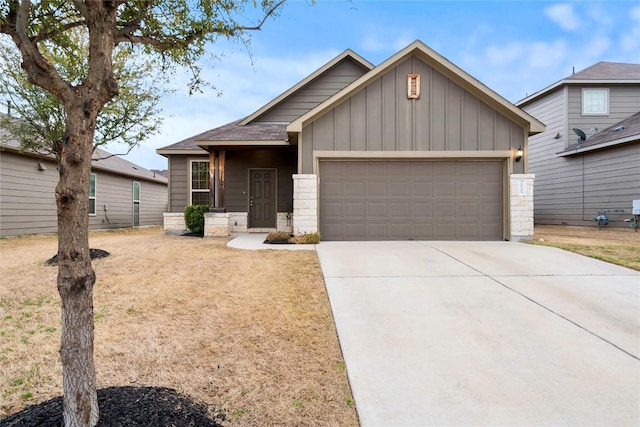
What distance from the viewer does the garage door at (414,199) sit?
939cm

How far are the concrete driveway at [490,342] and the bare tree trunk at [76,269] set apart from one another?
168cm

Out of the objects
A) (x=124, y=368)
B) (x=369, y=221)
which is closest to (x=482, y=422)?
(x=124, y=368)

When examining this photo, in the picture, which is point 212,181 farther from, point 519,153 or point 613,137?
point 613,137

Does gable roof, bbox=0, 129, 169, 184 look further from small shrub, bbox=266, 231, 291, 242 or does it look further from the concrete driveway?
the concrete driveway

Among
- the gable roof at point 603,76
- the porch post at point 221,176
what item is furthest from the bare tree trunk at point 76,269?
the gable roof at point 603,76

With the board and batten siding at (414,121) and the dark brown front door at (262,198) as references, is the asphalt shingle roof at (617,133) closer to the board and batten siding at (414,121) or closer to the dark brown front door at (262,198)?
the board and batten siding at (414,121)

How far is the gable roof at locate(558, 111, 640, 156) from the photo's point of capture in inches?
464

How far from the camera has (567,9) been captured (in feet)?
43.7

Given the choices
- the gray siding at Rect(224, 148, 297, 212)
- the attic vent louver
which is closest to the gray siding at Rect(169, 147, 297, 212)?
the gray siding at Rect(224, 148, 297, 212)

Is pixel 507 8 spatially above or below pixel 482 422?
above

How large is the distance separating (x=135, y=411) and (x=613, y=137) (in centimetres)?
1585

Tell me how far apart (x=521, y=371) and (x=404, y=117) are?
291 inches

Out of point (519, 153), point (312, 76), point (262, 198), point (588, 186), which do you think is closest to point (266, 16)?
point (519, 153)

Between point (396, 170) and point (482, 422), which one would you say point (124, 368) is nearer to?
point (482, 422)
